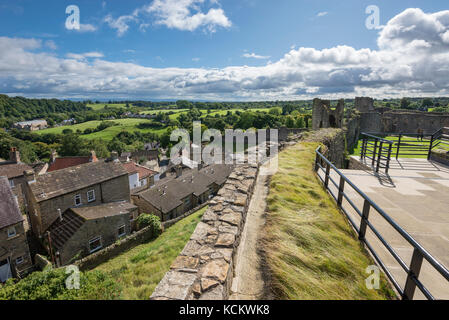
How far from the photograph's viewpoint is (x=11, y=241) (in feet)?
46.0

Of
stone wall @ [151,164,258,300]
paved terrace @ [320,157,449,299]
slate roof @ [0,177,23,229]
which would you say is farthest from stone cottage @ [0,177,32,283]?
paved terrace @ [320,157,449,299]

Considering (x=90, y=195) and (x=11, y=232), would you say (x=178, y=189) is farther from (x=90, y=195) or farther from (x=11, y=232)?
(x=11, y=232)

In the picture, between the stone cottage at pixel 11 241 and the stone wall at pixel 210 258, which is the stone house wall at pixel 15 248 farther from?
the stone wall at pixel 210 258

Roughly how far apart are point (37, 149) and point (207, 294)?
327ft

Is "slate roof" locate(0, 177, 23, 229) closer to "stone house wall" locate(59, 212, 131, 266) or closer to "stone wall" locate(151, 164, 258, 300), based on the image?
"stone house wall" locate(59, 212, 131, 266)

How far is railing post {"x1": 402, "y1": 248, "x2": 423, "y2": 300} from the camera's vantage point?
2280mm

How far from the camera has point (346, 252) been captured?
3.31 metres

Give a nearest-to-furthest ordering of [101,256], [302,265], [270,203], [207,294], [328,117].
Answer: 1. [207,294]
2. [302,265]
3. [270,203]
4. [101,256]
5. [328,117]

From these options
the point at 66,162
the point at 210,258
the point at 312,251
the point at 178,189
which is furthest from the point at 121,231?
the point at 66,162

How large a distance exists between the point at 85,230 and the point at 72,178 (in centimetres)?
513

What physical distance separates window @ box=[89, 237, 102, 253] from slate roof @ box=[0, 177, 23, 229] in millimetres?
4577

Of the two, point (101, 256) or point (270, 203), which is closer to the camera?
point (270, 203)

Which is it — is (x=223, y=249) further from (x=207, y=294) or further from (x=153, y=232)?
(x=153, y=232)
